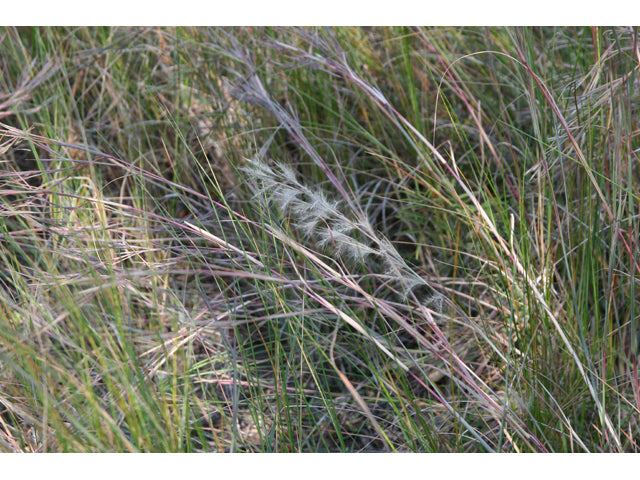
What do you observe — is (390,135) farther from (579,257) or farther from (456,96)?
(579,257)

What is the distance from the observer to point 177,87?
1.30m

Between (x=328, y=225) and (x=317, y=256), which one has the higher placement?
(x=328, y=225)

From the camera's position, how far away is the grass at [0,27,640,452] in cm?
77

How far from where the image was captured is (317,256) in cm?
102

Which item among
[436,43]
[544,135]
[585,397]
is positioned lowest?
[585,397]

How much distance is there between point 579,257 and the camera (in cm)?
99

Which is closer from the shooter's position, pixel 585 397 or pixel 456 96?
pixel 585 397

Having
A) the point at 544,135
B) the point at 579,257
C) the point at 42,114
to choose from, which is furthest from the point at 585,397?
the point at 42,114

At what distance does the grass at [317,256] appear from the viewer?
0.77 meters

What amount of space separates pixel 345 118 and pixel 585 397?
777 mm

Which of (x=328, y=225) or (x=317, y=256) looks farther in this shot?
(x=317, y=256)
